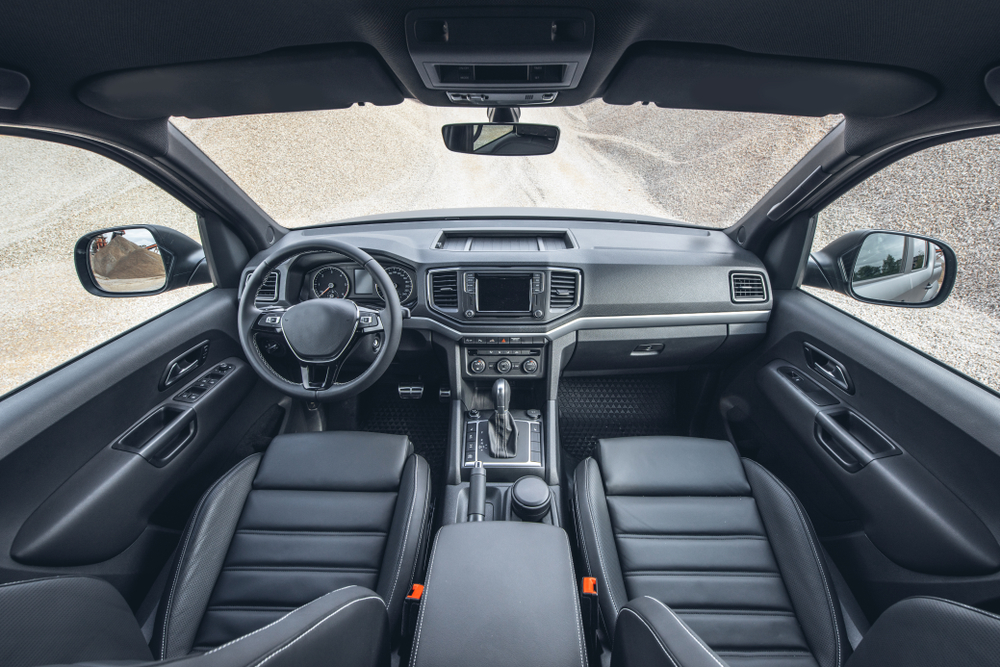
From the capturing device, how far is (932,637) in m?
0.87

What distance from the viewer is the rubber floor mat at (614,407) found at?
2.83 meters

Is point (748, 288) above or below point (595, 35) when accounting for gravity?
below

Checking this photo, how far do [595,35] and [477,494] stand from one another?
1.59m

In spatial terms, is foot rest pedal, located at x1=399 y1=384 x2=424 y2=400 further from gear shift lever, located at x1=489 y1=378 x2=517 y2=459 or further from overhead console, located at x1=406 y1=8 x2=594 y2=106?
overhead console, located at x1=406 y1=8 x2=594 y2=106

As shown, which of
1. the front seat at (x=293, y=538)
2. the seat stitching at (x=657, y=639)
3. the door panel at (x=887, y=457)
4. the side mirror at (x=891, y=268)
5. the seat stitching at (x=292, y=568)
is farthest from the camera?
the side mirror at (x=891, y=268)

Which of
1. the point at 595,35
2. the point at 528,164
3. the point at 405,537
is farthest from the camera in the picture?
the point at 528,164

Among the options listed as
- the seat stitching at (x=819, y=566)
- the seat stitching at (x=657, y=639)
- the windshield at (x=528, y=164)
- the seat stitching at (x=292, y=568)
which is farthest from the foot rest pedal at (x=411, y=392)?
the windshield at (x=528, y=164)

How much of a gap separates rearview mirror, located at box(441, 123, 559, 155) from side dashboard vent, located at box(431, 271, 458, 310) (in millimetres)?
562

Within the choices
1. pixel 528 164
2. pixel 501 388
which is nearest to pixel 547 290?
pixel 501 388

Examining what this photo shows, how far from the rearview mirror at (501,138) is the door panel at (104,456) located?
4.46ft

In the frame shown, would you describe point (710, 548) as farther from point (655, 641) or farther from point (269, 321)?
point (269, 321)

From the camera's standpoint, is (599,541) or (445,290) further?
(445,290)

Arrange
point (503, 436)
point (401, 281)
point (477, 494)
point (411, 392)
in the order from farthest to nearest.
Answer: point (411, 392), point (401, 281), point (503, 436), point (477, 494)

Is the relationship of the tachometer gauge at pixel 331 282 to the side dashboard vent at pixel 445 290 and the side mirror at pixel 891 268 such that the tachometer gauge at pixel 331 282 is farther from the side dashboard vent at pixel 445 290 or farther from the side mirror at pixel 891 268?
the side mirror at pixel 891 268
